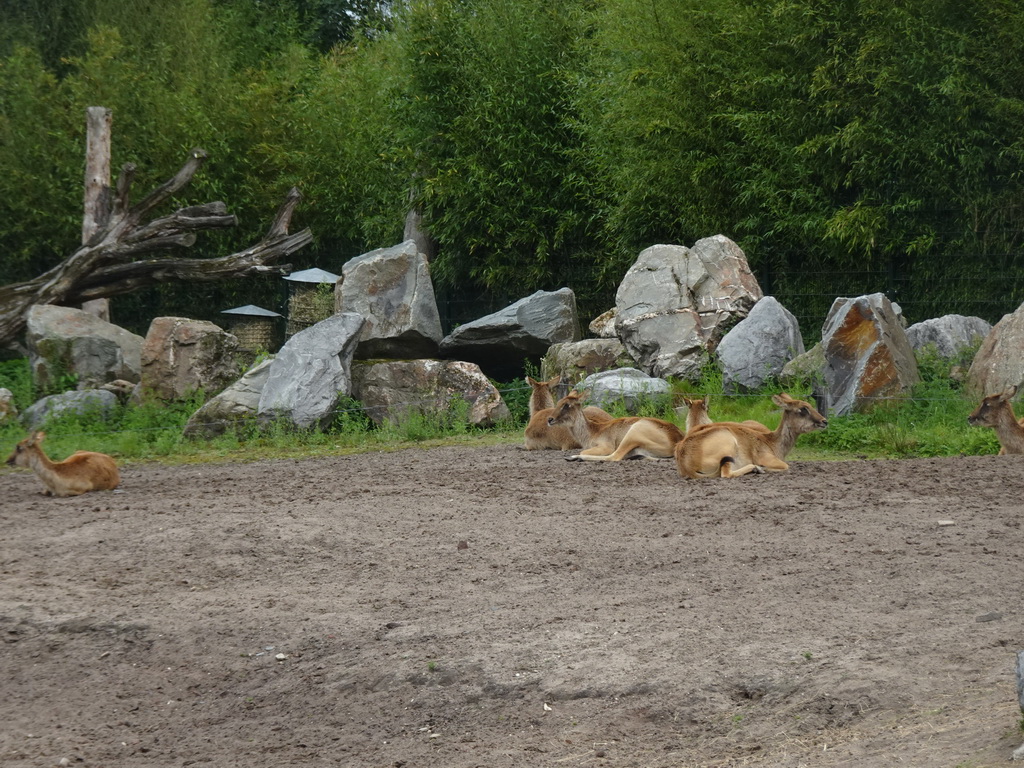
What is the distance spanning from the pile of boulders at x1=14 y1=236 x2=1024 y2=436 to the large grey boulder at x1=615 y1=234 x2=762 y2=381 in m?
0.02

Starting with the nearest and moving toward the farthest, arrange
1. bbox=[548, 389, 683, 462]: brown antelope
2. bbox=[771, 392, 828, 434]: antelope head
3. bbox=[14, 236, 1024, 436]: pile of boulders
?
bbox=[771, 392, 828, 434]: antelope head → bbox=[548, 389, 683, 462]: brown antelope → bbox=[14, 236, 1024, 436]: pile of boulders

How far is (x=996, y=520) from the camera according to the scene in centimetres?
725

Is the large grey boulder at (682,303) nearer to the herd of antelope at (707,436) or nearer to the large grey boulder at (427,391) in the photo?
the large grey boulder at (427,391)

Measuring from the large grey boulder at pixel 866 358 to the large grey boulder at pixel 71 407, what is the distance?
822 cm

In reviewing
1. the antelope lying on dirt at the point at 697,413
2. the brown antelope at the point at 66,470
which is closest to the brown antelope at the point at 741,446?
the antelope lying on dirt at the point at 697,413

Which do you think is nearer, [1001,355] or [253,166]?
[1001,355]

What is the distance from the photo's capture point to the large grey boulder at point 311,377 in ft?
42.7

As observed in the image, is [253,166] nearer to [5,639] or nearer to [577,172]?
[577,172]

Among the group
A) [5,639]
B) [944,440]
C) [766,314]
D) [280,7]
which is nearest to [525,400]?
[766,314]

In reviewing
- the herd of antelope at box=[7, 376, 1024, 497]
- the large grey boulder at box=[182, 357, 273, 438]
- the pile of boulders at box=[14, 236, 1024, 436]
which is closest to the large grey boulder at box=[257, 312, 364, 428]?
the pile of boulders at box=[14, 236, 1024, 436]

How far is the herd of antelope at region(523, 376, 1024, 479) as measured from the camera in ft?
30.3

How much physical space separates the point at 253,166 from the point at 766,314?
11333 millimetres

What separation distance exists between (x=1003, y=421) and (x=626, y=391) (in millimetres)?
4172

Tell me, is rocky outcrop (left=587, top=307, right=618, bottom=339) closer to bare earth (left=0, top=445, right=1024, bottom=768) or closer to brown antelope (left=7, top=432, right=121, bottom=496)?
bare earth (left=0, top=445, right=1024, bottom=768)
